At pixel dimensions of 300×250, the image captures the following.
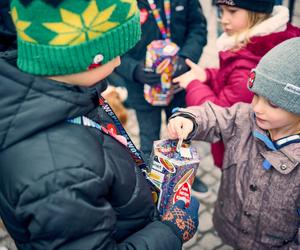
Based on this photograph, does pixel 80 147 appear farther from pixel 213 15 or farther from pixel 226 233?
pixel 213 15

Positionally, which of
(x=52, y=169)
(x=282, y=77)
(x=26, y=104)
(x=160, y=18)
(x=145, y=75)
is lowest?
(x=145, y=75)

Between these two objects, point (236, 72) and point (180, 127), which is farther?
point (236, 72)

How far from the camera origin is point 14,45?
1.94 m

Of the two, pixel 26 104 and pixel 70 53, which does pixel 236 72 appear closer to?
pixel 70 53

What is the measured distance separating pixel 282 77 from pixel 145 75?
1.39 metres

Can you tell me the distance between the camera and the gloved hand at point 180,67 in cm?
310

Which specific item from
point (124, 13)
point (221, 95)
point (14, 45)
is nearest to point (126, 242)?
point (124, 13)

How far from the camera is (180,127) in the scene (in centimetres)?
213

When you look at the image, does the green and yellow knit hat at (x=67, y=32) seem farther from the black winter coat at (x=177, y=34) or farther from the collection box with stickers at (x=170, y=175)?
the black winter coat at (x=177, y=34)

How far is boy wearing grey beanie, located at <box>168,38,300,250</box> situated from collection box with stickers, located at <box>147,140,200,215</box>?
200 millimetres

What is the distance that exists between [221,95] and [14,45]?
1443 mm

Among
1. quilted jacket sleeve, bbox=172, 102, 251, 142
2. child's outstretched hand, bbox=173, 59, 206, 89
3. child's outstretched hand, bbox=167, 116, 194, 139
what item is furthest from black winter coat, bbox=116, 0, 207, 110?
child's outstretched hand, bbox=167, 116, 194, 139

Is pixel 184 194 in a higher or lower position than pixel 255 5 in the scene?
lower

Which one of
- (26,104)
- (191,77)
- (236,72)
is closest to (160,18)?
(191,77)
